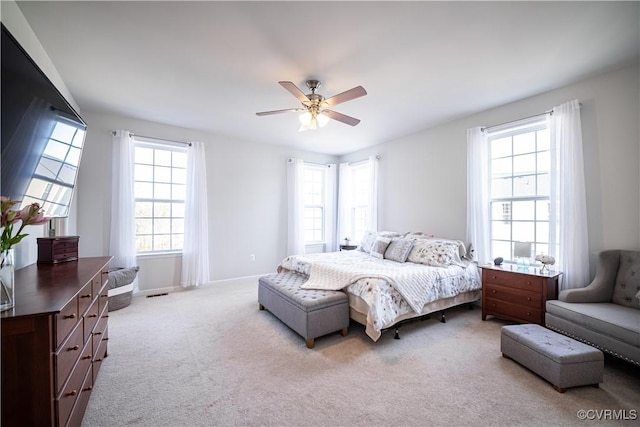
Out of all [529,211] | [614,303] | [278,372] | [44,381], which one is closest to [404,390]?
[278,372]

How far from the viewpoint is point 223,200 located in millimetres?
4938

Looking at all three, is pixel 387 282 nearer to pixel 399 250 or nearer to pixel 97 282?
pixel 399 250

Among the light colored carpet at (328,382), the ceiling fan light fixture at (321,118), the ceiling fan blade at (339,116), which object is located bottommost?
the light colored carpet at (328,382)

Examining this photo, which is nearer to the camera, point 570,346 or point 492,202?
point 570,346

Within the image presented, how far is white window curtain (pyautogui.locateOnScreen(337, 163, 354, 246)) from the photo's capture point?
6105 millimetres

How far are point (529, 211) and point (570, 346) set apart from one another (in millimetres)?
1929

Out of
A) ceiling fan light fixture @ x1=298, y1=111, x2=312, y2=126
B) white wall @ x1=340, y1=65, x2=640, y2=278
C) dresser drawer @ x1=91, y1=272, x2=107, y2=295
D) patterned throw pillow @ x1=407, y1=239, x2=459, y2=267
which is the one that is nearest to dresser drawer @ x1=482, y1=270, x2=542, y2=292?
patterned throw pillow @ x1=407, y1=239, x2=459, y2=267

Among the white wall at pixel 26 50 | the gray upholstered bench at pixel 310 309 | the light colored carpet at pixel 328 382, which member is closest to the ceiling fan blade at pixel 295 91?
the white wall at pixel 26 50

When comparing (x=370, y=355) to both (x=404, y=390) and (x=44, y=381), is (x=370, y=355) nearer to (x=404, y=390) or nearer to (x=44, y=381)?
(x=404, y=390)

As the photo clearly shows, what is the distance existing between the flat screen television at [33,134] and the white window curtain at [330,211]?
15.2 ft

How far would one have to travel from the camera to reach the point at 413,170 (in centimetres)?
472

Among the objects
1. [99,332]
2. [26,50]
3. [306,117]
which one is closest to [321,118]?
[306,117]

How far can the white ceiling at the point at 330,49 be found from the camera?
1.90m

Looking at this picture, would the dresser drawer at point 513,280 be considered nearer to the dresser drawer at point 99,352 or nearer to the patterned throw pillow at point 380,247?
the patterned throw pillow at point 380,247
